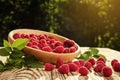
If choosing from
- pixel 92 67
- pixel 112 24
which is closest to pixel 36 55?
pixel 92 67

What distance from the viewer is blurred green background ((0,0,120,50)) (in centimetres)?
410

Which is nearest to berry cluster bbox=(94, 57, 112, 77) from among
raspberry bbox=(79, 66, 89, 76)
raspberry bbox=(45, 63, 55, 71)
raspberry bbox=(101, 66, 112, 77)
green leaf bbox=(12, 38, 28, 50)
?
raspberry bbox=(101, 66, 112, 77)

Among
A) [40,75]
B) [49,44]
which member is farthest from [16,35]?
[40,75]

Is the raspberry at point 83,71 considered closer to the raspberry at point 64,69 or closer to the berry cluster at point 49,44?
the raspberry at point 64,69

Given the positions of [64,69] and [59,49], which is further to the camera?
[59,49]

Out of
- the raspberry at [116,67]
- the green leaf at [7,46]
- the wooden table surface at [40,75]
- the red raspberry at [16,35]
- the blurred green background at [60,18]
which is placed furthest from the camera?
the blurred green background at [60,18]

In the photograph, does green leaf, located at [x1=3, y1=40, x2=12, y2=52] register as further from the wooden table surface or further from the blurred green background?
the blurred green background

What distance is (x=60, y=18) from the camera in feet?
13.7

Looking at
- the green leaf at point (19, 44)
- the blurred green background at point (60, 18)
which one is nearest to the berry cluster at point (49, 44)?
the green leaf at point (19, 44)

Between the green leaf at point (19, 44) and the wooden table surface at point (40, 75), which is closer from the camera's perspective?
the wooden table surface at point (40, 75)

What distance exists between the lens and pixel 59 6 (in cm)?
419

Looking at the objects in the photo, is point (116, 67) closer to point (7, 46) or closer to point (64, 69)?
point (64, 69)

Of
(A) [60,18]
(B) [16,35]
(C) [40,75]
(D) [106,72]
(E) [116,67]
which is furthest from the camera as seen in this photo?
(A) [60,18]

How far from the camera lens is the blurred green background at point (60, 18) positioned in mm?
4102
